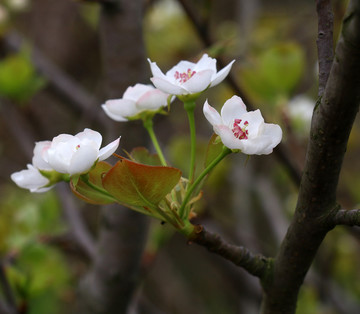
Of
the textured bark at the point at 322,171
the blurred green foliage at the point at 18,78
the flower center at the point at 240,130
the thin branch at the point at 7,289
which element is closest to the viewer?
the textured bark at the point at 322,171

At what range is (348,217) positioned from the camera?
0.44 m

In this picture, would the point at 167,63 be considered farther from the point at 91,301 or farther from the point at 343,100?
the point at 343,100

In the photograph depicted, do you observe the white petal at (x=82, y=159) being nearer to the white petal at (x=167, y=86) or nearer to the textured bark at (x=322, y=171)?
the white petal at (x=167, y=86)

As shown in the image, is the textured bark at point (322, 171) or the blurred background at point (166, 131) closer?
the textured bark at point (322, 171)

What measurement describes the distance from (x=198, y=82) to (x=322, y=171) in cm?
15

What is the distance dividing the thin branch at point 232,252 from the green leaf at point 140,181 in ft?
0.22

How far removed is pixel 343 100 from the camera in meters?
0.39

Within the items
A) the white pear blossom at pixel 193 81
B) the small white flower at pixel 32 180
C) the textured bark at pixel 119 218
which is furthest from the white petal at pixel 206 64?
the textured bark at pixel 119 218

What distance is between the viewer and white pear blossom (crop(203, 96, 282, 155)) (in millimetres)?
442

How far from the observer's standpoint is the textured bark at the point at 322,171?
371 mm

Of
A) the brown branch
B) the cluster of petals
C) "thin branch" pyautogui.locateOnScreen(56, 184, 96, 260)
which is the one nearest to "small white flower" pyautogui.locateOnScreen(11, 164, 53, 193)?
the cluster of petals

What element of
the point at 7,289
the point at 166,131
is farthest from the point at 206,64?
the point at 166,131

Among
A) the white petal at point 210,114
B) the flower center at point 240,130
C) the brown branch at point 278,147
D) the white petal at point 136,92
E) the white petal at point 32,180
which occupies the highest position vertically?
the white petal at point 32,180

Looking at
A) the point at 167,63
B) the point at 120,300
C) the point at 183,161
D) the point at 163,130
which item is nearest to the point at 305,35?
the point at 167,63
